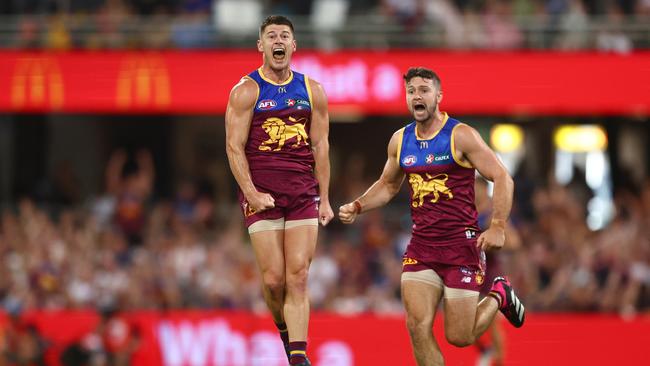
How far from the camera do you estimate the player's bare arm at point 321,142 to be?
10242mm

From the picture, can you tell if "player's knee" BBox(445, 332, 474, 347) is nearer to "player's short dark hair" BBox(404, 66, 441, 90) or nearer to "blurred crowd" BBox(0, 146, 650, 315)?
"player's short dark hair" BBox(404, 66, 441, 90)

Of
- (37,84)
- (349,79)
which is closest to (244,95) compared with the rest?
(349,79)

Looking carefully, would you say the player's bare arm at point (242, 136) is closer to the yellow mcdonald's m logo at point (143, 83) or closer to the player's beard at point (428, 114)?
the player's beard at point (428, 114)

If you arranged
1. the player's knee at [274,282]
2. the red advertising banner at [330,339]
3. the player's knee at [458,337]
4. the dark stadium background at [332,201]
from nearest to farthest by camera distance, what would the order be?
the player's knee at [274,282], the player's knee at [458,337], the red advertising banner at [330,339], the dark stadium background at [332,201]

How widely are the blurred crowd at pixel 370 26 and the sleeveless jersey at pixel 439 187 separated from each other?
29.2 feet

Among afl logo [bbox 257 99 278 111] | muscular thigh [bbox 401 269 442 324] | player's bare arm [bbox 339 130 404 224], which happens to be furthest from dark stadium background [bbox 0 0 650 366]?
afl logo [bbox 257 99 278 111]

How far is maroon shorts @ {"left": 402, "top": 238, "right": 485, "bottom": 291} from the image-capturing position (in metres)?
10.2

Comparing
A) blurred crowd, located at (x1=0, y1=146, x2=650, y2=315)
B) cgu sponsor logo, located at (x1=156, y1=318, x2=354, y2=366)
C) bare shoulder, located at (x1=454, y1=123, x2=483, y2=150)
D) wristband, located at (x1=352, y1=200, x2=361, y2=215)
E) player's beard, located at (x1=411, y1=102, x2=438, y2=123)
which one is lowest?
cgu sponsor logo, located at (x1=156, y1=318, x2=354, y2=366)

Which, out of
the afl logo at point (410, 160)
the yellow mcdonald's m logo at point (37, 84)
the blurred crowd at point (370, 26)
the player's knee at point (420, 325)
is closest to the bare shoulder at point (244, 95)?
the afl logo at point (410, 160)

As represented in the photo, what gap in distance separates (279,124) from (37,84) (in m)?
9.87

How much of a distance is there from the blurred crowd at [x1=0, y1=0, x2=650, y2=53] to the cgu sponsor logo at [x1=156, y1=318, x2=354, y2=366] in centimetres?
463

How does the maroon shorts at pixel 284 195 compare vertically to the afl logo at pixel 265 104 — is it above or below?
below

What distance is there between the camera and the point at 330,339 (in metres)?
16.9

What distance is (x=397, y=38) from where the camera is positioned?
1923 cm
